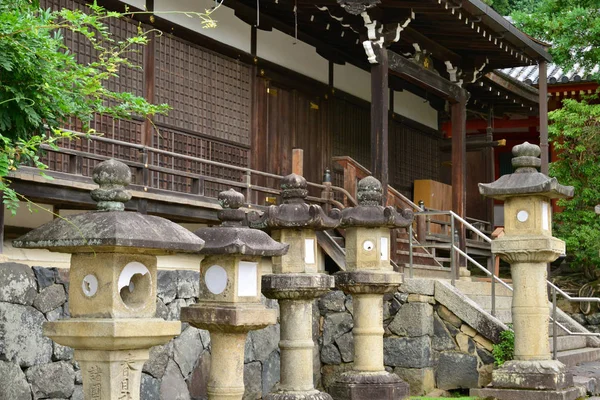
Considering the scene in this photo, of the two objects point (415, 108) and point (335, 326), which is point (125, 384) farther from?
point (415, 108)

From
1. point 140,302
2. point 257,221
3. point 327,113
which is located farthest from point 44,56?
point 327,113

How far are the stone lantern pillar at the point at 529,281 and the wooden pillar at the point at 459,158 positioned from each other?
4.50 m

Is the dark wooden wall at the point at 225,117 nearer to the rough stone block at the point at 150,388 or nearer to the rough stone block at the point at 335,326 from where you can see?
the rough stone block at the point at 335,326

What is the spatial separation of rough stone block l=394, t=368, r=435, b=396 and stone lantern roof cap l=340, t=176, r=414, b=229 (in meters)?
2.43

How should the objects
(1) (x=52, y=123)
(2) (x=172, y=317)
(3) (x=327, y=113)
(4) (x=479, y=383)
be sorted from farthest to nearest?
(3) (x=327, y=113) → (4) (x=479, y=383) → (2) (x=172, y=317) → (1) (x=52, y=123)

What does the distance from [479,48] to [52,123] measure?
9.16 meters

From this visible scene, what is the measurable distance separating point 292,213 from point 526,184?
2792 mm

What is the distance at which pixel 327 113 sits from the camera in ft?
50.0

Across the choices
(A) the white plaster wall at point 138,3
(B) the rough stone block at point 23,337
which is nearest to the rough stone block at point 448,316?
(A) the white plaster wall at point 138,3

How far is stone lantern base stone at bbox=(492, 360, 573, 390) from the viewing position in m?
10.1

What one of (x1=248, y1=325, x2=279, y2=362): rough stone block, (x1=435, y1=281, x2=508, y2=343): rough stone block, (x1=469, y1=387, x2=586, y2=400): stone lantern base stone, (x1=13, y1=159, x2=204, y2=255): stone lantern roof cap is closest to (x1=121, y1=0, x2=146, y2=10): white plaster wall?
(x1=248, y1=325, x2=279, y2=362): rough stone block

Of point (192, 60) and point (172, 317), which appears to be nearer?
point (172, 317)

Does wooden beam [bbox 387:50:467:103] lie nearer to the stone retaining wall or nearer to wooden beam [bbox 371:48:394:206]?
wooden beam [bbox 371:48:394:206]

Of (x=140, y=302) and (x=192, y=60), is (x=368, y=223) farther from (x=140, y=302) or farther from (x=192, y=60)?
(x=140, y=302)
